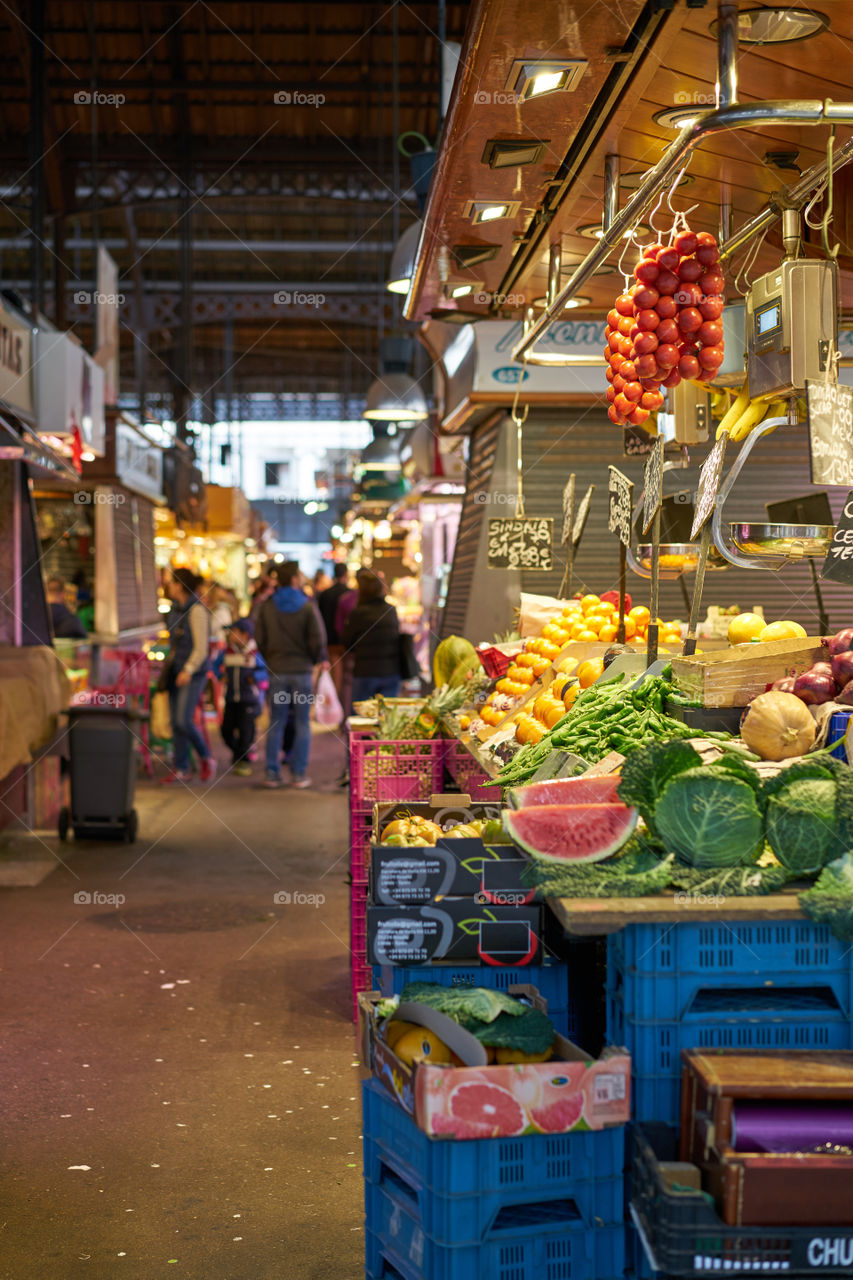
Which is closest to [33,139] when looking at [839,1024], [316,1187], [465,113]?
[465,113]

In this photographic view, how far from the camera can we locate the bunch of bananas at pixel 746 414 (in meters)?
3.80

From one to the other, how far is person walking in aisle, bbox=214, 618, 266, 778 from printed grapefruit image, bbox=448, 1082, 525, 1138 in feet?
31.2

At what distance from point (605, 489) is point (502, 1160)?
21.5 ft

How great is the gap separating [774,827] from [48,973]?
398 cm

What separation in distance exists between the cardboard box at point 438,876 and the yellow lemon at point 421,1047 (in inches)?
15.4

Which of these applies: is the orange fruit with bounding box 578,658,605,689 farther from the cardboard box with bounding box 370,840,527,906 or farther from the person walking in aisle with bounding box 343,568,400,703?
the person walking in aisle with bounding box 343,568,400,703

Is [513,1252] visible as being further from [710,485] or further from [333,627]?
[333,627]

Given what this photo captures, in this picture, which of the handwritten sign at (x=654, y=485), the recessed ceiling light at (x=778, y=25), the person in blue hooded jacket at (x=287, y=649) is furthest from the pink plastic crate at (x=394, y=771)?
the person in blue hooded jacket at (x=287, y=649)

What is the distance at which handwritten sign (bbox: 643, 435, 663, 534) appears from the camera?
12.4 feet

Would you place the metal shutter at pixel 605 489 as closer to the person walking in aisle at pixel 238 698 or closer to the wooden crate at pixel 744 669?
the person walking in aisle at pixel 238 698

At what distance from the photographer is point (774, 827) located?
2.60 meters

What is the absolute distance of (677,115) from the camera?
3.69 metres

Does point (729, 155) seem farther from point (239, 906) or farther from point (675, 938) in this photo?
point (239, 906)

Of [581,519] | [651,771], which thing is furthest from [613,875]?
[581,519]
